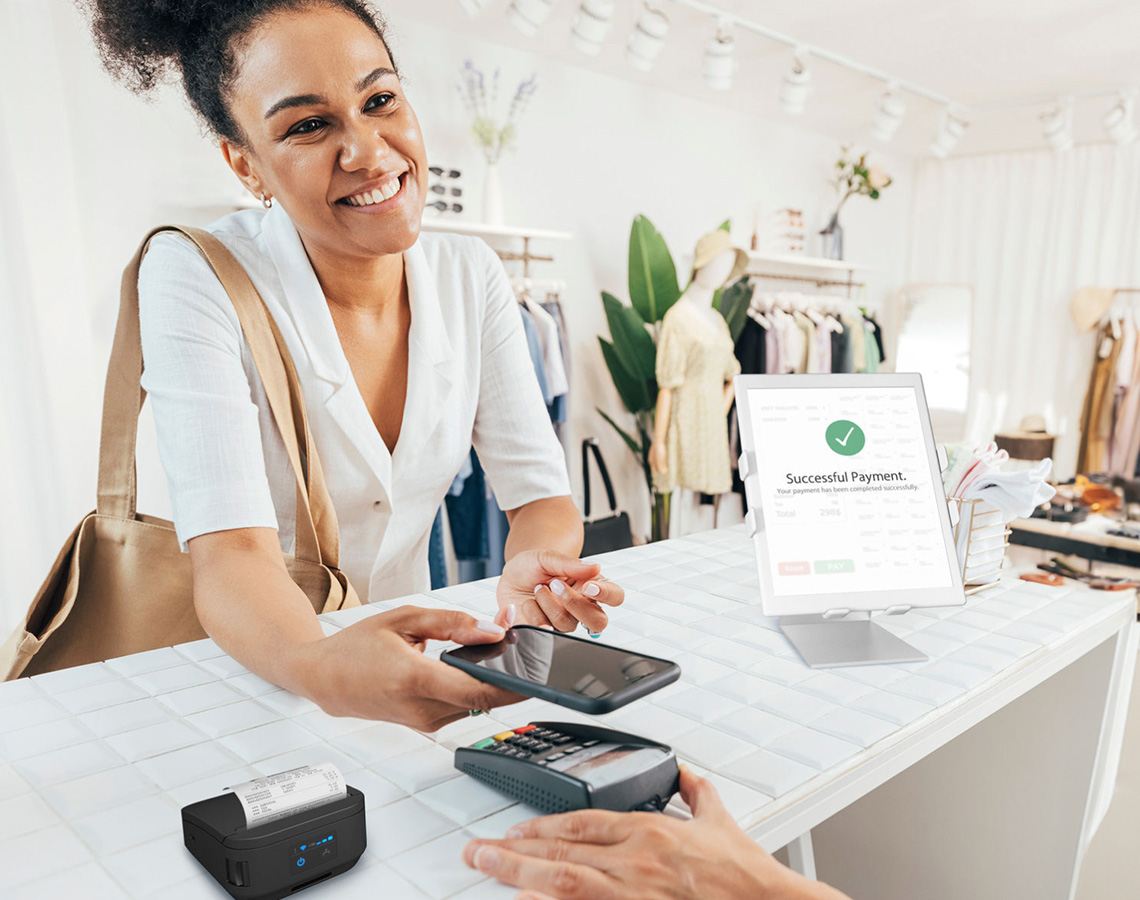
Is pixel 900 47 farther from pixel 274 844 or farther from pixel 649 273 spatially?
pixel 274 844

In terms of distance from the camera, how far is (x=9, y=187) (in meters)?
2.62

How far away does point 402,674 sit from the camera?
687 millimetres

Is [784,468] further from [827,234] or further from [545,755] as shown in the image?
[827,234]

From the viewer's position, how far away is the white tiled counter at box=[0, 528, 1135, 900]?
23.9 inches

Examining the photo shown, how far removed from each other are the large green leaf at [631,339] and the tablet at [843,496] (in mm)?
2956

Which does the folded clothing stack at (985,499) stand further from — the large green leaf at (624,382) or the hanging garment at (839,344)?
the hanging garment at (839,344)

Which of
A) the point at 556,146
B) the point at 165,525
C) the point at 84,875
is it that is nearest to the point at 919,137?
the point at 556,146

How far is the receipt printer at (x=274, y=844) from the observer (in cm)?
55

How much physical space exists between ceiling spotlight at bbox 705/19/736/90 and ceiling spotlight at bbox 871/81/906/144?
3.73ft

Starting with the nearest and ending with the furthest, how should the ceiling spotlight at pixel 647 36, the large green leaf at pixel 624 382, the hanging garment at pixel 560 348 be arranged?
the ceiling spotlight at pixel 647 36, the hanging garment at pixel 560 348, the large green leaf at pixel 624 382

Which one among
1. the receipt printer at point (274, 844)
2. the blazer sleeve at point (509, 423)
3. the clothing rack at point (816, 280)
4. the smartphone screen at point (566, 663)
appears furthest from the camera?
the clothing rack at point (816, 280)

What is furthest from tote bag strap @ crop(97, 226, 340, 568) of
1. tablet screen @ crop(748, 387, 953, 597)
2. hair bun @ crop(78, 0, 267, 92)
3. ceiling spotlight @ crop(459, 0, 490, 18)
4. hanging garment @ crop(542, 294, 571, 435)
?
hanging garment @ crop(542, 294, 571, 435)

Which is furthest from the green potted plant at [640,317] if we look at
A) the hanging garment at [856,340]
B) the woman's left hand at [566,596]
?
the woman's left hand at [566,596]

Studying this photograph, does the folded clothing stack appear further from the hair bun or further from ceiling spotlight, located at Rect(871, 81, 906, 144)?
ceiling spotlight, located at Rect(871, 81, 906, 144)
